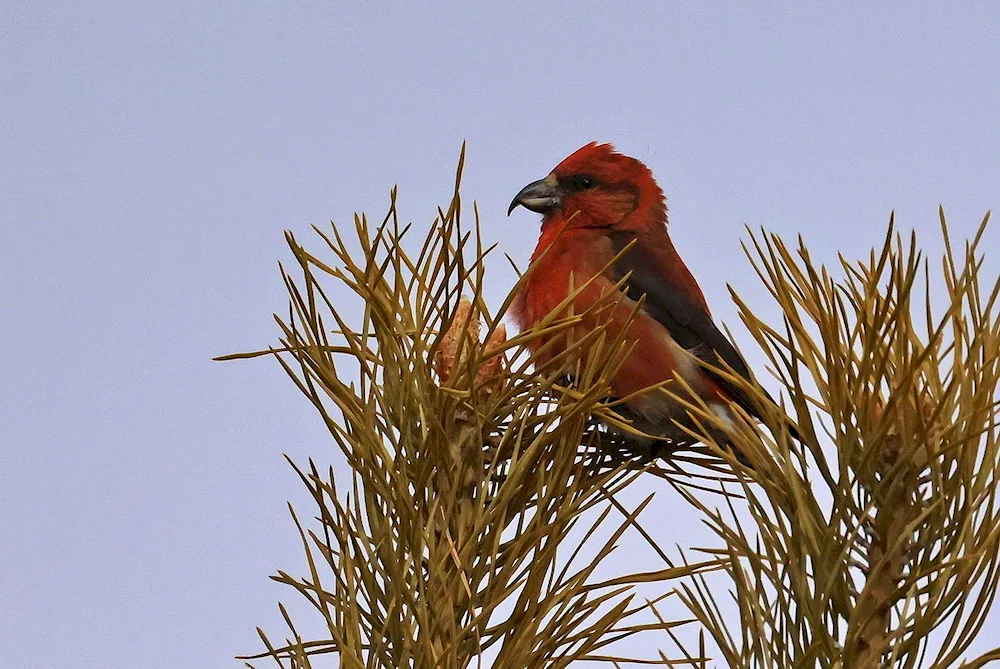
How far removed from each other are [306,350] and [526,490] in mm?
347

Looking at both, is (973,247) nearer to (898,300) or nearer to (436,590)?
(898,300)

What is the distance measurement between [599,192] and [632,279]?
47 cm

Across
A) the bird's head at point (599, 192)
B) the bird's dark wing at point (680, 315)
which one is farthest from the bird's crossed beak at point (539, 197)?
the bird's dark wing at point (680, 315)

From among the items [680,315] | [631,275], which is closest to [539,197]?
[680,315]

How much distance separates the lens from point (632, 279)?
331 centimetres

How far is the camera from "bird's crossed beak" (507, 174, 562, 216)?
358 centimetres

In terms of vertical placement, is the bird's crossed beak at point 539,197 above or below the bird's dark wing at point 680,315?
above

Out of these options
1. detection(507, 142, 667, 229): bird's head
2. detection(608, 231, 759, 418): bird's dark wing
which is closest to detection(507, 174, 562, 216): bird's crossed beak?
detection(507, 142, 667, 229): bird's head

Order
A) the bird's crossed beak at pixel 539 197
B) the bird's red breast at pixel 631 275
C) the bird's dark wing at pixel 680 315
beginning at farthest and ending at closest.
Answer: the bird's crossed beak at pixel 539 197 < the bird's dark wing at pixel 680 315 < the bird's red breast at pixel 631 275

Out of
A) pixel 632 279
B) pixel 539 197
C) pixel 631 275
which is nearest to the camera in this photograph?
pixel 631 275

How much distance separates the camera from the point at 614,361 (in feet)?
4.70

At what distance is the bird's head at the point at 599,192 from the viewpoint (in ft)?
11.8

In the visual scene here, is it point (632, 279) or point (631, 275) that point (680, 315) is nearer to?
point (632, 279)

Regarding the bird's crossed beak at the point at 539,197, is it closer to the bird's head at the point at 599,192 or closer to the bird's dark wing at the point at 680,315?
the bird's head at the point at 599,192
